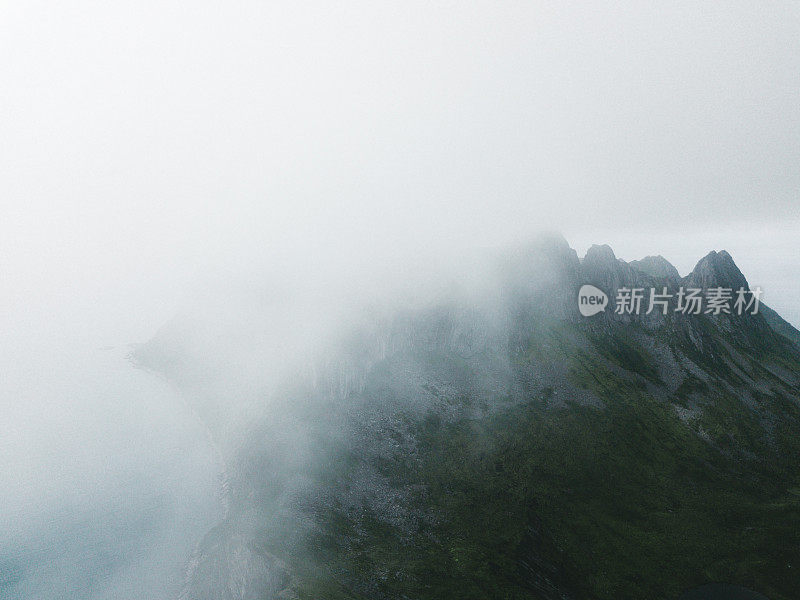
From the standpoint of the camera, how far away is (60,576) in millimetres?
85188

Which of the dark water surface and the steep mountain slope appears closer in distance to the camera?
the steep mountain slope

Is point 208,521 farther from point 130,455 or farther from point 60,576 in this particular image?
point 130,455

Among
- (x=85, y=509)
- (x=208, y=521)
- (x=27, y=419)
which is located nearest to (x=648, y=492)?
(x=208, y=521)

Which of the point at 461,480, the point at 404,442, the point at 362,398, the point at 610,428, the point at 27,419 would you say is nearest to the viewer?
the point at 461,480

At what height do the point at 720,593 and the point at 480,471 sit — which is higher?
the point at 480,471

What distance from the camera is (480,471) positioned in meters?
123

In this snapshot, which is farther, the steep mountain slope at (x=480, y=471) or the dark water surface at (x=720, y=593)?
the dark water surface at (x=720, y=593)

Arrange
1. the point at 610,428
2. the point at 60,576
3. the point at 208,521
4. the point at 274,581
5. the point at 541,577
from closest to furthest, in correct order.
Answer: the point at 274,581 → the point at 60,576 → the point at 541,577 → the point at 208,521 → the point at 610,428

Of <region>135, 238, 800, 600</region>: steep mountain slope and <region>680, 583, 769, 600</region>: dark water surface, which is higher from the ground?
<region>135, 238, 800, 600</region>: steep mountain slope

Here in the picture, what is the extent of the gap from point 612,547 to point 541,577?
92.3ft

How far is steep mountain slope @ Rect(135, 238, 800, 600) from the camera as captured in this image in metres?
88.5

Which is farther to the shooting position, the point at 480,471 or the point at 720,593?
the point at 480,471

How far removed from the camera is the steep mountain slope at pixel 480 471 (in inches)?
3484

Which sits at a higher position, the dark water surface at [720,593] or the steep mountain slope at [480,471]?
the steep mountain slope at [480,471]
